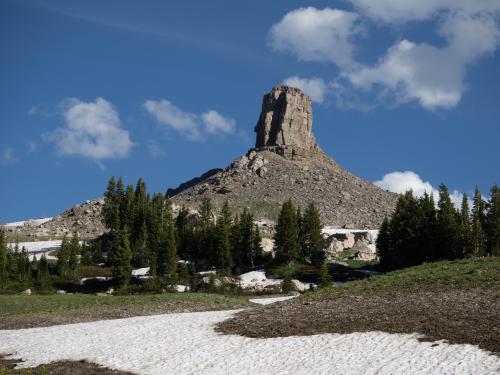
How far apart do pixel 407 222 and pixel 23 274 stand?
6355 centimetres

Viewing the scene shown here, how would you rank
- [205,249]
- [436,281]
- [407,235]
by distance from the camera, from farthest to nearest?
[205,249] → [407,235] → [436,281]

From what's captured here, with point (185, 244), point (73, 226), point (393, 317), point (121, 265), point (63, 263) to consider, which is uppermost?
point (73, 226)

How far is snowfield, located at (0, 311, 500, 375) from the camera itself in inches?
791

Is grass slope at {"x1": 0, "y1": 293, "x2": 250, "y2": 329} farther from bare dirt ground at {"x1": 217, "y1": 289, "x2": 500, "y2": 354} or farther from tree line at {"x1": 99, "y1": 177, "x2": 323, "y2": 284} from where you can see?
tree line at {"x1": 99, "y1": 177, "x2": 323, "y2": 284}

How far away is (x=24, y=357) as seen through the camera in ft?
85.9

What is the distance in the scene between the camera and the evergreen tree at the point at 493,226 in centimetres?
9394

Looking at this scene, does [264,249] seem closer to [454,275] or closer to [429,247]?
[429,247]

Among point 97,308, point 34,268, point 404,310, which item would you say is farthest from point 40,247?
point 404,310

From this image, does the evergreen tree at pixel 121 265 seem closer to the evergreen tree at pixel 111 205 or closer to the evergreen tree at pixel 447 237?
the evergreen tree at pixel 111 205

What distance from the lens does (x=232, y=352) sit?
24.0m

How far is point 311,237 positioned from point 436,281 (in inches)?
2657

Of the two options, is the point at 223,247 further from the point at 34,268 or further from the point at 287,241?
the point at 34,268

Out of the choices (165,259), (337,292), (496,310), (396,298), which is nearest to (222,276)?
(165,259)

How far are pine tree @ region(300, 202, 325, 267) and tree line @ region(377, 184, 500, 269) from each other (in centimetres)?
1145
